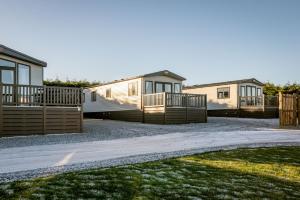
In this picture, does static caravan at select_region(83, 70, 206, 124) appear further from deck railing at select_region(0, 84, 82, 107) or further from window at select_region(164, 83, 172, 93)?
deck railing at select_region(0, 84, 82, 107)

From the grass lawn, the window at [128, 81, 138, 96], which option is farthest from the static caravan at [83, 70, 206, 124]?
the grass lawn

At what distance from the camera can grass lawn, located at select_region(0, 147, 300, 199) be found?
14.1 feet

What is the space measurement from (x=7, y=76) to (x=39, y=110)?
9.97 ft

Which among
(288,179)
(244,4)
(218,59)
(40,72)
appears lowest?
(288,179)

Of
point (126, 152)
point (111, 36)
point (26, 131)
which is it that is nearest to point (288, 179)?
point (126, 152)

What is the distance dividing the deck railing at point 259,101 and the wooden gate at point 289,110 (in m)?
8.15

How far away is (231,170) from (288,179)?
0.99 metres

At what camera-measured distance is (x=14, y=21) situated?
56.7 ft

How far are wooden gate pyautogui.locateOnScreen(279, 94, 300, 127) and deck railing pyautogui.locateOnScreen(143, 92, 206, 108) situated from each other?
507 cm

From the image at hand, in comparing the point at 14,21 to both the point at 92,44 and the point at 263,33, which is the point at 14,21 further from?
the point at 263,33

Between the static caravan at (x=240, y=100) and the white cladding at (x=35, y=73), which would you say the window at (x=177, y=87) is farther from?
the white cladding at (x=35, y=73)

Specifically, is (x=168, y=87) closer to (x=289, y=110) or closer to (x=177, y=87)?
(x=177, y=87)

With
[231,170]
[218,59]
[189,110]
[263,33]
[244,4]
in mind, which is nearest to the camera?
[231,170]

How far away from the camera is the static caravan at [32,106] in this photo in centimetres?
1216
